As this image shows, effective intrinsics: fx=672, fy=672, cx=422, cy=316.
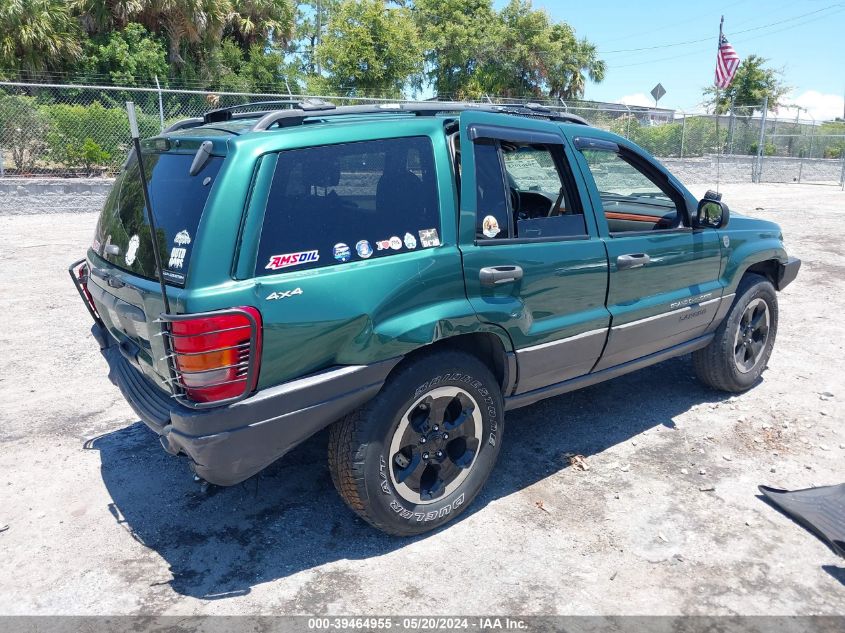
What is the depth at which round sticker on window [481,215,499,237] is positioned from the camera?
11.1 ft

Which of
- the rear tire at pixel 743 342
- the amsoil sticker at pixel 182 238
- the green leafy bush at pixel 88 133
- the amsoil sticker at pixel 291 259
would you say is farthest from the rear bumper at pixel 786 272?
the green leafy bush at pixel 88 133

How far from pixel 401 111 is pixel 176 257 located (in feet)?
4.72

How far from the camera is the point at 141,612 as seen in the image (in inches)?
109

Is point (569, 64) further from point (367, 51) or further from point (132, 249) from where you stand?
point (132, 249)

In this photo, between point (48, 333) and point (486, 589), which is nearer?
point (486, 589)

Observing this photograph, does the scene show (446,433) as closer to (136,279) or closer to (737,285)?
(136,279)

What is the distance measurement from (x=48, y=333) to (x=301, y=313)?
4.55 metres

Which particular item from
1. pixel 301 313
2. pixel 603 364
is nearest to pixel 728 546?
pixel 603 364

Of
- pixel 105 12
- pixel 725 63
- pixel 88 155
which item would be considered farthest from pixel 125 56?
pixel 725 63

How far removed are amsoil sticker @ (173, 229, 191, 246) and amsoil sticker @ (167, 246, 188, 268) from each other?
22mm

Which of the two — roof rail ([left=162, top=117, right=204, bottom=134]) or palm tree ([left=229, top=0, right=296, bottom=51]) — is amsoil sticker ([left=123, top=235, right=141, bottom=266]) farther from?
palm tree ([left=229, top=0, right=296, bottom=51])

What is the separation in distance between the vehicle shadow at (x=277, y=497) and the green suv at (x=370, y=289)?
37cm

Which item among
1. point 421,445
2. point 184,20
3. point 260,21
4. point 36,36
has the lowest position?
point 421,445

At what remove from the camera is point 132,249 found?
307cm
